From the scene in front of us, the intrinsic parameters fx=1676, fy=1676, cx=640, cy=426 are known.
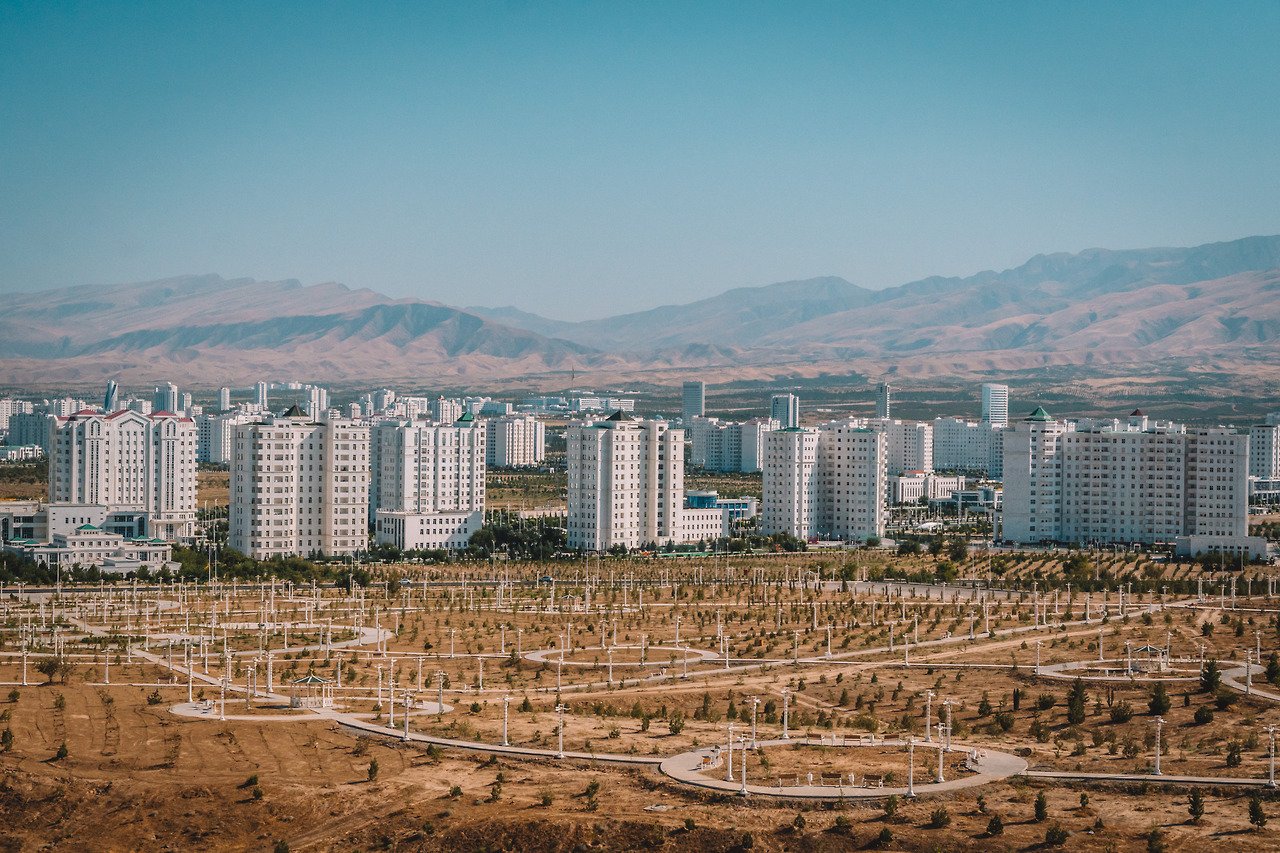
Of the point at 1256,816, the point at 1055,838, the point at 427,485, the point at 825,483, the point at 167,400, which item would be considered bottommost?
the point at 1055,838

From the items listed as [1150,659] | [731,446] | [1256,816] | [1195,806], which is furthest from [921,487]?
[1256,816]

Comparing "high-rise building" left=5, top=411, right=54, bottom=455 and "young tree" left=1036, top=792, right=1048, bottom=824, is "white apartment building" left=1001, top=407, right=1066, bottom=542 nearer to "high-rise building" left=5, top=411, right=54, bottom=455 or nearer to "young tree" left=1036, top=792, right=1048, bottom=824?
"young tree" left=1036, top=792, right=1048, bottom=824

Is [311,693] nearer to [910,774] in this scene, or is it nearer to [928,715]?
[928,715]

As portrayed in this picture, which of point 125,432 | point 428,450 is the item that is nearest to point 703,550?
point 428,450

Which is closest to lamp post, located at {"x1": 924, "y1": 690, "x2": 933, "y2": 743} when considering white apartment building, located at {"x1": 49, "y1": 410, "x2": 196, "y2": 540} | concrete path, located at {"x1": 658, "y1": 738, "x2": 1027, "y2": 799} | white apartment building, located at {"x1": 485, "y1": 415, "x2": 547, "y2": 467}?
concrete path, located at {"x1": 658, "y1": 738, "x2": 1027, "y2": 799}

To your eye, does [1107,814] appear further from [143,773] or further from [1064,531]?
[1064,531]

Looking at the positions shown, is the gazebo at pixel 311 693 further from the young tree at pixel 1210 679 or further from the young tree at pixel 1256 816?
the young tree at pixel 1210 679

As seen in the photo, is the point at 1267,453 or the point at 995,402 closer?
the point at 1267,453
